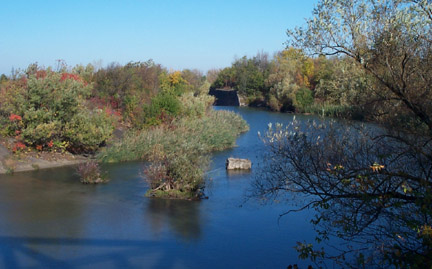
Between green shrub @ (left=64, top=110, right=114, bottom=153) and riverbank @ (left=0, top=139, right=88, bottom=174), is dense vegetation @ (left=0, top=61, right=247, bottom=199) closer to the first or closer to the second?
green shrub @ (left=64, top=110, right=114, bottom=153)

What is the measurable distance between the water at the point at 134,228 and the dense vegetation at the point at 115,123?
1013mm

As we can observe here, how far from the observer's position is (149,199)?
14.2 metres

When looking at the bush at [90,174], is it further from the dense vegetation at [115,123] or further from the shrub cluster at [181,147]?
the shrub cluster at [181,147]

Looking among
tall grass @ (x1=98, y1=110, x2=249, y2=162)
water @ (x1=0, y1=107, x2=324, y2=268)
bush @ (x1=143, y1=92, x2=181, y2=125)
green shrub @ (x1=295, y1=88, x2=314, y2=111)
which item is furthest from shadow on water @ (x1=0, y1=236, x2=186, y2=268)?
green shrub @ (x1=295, y1=88, x2=314, y2=111)

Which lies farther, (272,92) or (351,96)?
(272,92)

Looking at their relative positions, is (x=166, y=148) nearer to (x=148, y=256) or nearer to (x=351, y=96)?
(x=148, y=256)

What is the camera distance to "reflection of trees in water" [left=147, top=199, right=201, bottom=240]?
38.6 ft

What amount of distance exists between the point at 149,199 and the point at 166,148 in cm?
727

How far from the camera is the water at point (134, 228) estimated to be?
32.4 feet

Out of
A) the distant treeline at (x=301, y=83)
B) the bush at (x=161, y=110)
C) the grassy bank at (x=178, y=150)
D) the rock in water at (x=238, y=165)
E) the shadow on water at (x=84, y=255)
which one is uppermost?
the distant treeline at (x=301, y=83)

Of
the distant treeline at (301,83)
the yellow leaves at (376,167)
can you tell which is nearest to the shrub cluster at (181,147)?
the distant treeline at (301,83)

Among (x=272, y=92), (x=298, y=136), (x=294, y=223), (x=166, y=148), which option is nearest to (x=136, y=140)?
(x=166, y=148)

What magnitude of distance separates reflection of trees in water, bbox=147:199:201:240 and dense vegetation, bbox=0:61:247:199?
440 millimetres

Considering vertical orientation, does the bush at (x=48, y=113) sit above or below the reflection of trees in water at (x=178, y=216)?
above
